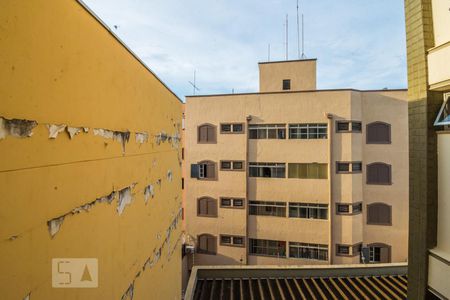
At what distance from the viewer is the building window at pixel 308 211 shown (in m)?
18.3

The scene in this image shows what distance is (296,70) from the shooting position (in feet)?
72.4

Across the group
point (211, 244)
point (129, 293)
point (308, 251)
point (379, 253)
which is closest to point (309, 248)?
point (308, 251)

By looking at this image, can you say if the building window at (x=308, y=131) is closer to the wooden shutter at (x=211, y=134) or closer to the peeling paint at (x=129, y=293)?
the wooden shutter at (x=211, y=134)

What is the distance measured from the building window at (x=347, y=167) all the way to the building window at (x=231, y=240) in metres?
8.60

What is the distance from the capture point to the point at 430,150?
18.1 ft

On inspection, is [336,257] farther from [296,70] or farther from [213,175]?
[296,70]

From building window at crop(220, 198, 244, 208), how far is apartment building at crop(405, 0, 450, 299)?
13.9 metres

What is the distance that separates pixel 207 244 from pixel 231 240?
1.96 meters

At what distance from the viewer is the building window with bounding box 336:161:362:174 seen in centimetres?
1802

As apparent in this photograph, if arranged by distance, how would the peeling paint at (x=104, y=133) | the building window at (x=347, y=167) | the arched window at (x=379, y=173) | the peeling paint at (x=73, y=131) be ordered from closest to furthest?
the peeling paint at (x=73, y=131) → the peeling paint at (x=104, y=133) → the building window at (x=347, y=167) → the arched window at (x=379, y=173)

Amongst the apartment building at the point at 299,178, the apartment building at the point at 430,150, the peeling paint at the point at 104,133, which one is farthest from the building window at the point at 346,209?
the peeling paint at the point at 104,133

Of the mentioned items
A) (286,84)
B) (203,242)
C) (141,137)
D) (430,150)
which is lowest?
(203,242)

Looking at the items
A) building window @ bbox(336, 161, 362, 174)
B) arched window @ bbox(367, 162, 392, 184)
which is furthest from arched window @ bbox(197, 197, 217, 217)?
arched window @ bbox(367, 162, 392, 184)

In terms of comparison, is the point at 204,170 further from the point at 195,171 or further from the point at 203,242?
the point at 203,242
